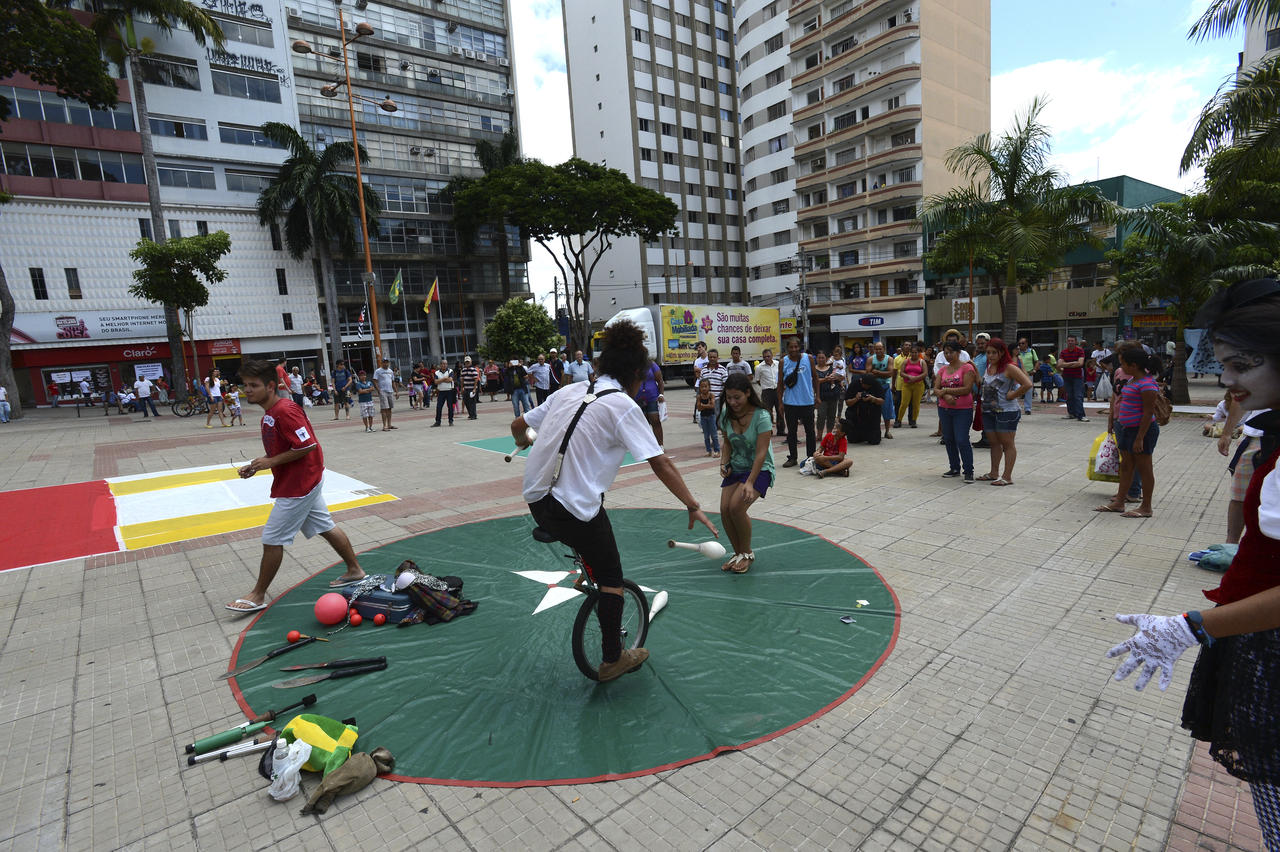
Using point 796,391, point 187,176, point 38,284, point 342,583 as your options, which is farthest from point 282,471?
point 187,176

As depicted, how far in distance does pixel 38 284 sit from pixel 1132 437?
43740mm

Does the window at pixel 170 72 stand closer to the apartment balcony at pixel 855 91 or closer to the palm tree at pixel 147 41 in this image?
the palm tree at pixel 147 41

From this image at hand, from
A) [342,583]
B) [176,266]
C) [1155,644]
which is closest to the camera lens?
[1155,644]

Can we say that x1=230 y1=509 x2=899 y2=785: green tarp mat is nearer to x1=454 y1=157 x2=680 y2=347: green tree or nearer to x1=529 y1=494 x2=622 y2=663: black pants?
x1=529 y1=494 x2=622 y2=663: black pants

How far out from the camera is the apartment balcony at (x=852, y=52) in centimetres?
4153

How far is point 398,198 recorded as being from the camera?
4475 centimetres

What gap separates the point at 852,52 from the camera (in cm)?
4444

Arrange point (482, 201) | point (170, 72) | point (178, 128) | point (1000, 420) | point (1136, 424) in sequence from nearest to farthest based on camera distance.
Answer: point (1136, 424), point (1000, 420), point (170, 72), point (178, 128), point (482, 201)

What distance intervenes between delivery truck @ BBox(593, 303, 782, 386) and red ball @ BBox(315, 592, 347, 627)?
23.6 m

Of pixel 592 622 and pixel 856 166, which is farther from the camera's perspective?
pixel 856 166

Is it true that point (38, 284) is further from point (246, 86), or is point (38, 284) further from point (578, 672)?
point (578, 672)

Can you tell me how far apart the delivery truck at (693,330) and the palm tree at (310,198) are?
1881cm

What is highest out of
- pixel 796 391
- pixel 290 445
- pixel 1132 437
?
pixel 290 445

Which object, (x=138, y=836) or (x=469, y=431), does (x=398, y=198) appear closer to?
(x=469, y=431)
